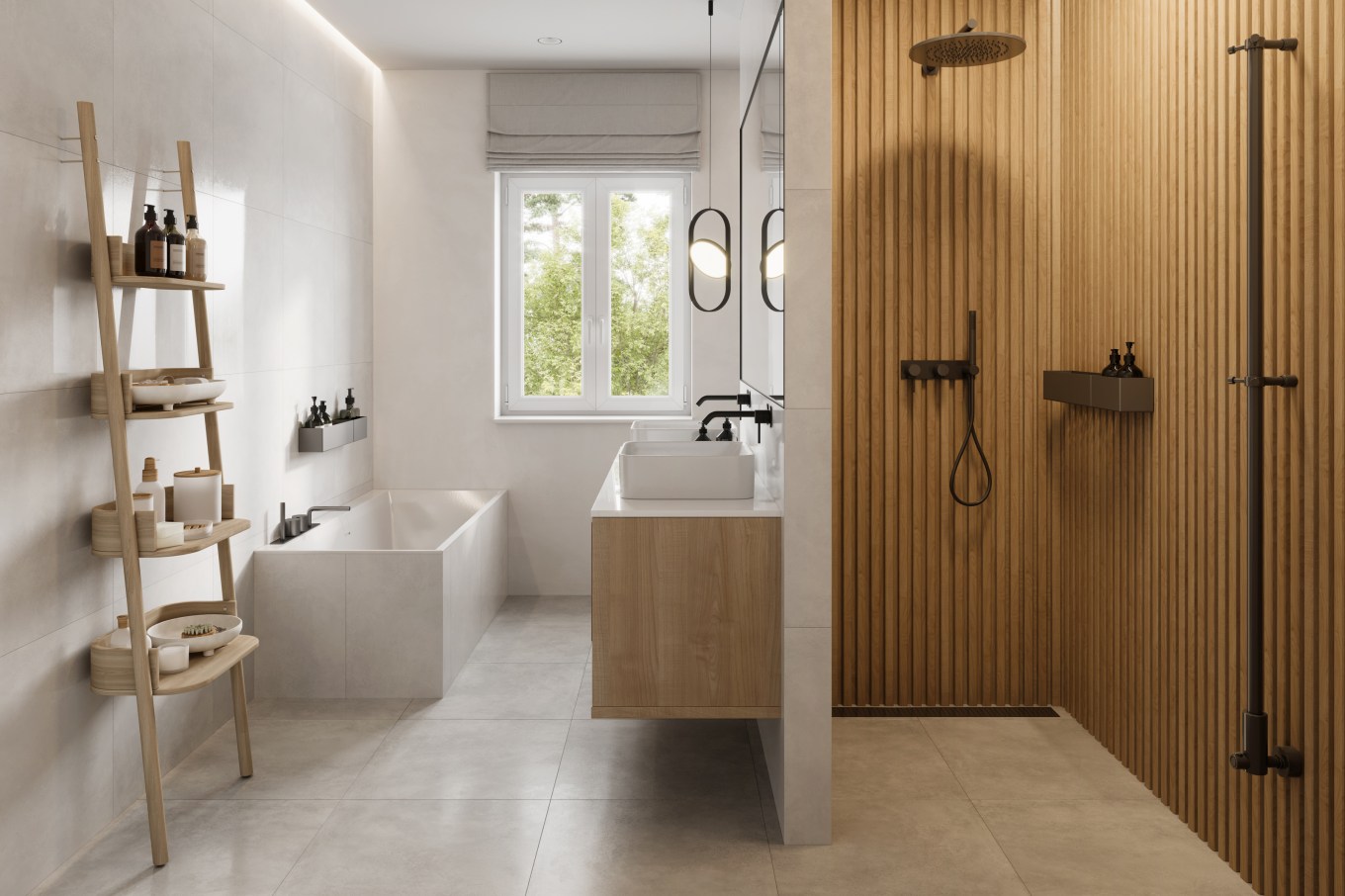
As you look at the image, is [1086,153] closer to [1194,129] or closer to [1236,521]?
[1194,129]

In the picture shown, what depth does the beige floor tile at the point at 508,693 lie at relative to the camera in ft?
12.4

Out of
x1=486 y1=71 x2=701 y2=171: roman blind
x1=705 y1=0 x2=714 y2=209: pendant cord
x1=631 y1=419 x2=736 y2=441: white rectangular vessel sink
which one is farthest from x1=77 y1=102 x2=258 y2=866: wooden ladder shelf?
x1=705 y1=0 x2=714 y2=209: pendant cord

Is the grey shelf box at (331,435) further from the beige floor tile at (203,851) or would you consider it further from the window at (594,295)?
the beige floor tile at (203,851)

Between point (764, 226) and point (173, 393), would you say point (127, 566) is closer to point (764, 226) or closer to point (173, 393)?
point (173, 393)

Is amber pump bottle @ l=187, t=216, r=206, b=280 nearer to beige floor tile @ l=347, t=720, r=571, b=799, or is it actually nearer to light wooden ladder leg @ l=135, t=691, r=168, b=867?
light wooden ladder leg @ l=135, t=691, r=168, b=867

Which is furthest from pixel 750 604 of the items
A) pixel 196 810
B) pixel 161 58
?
pixel 161 58

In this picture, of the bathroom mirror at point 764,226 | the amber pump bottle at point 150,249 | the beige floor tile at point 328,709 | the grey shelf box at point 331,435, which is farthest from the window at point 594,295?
the amber pump bottle at point 150,249

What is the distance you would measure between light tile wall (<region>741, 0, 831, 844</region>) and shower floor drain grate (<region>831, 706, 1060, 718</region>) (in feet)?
3.21

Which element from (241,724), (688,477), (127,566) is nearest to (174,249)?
(127,566)

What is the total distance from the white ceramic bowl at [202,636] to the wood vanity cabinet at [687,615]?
3.54ft

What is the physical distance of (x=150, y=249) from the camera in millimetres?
2834

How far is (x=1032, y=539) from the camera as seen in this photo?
3.73 meters

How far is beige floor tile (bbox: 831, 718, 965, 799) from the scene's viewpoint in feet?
10.1

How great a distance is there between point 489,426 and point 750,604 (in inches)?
122
